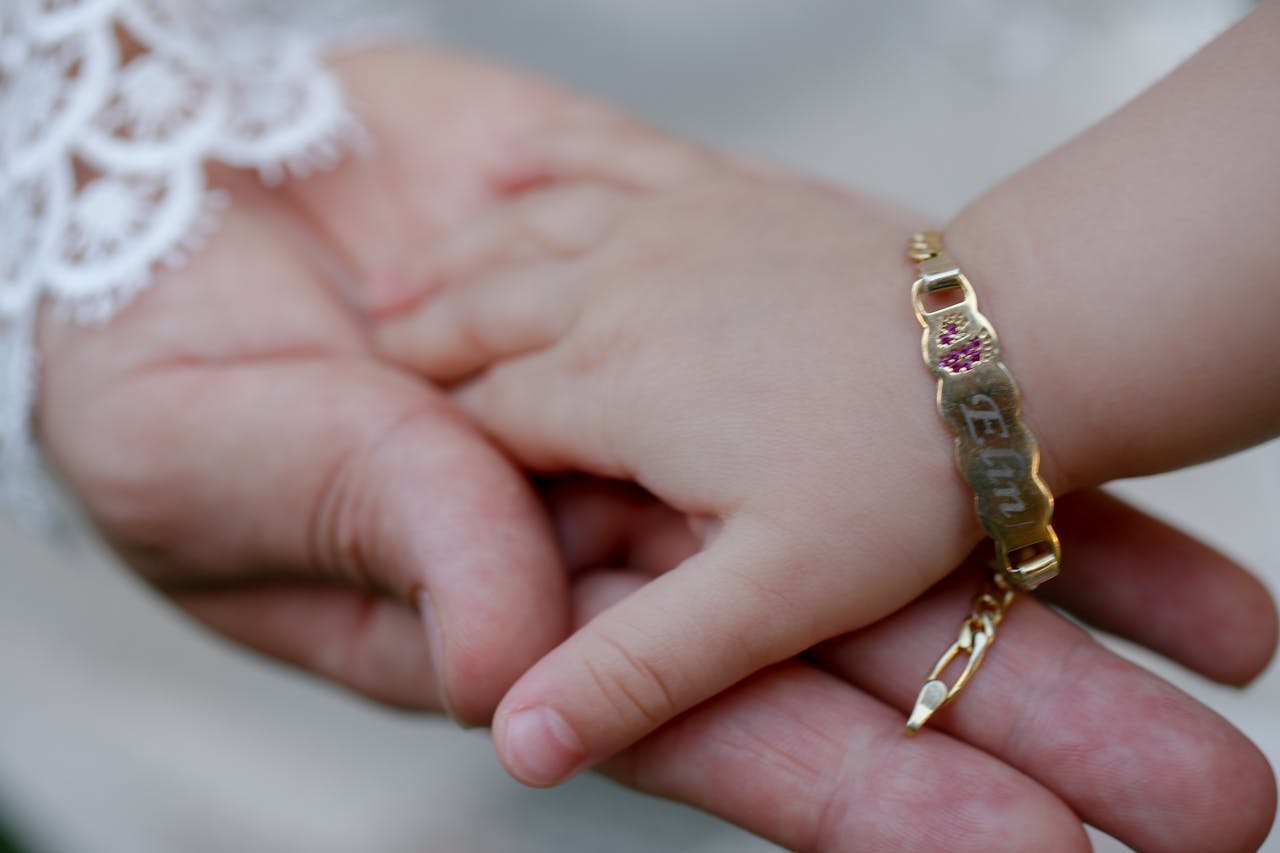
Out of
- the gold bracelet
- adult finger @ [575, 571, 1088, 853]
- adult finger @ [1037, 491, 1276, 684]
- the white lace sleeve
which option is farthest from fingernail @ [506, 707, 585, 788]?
the white lace sleeve

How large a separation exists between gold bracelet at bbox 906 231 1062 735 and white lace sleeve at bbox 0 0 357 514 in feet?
2.11

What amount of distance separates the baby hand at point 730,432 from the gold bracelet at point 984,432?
18mm

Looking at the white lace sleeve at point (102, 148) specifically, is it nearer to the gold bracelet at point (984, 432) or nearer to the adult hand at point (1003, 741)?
the adult hand at point (1003, 741)

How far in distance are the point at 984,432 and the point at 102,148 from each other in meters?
0.76

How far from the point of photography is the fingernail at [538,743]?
0.62 metres

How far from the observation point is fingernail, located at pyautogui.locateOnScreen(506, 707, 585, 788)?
624 mm

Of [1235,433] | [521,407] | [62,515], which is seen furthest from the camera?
[62,515]

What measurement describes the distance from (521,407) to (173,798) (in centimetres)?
84

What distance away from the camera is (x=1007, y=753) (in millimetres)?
700

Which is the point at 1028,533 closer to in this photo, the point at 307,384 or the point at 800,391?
the point at 800,391

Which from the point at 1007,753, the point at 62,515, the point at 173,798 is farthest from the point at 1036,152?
the point at 173,798

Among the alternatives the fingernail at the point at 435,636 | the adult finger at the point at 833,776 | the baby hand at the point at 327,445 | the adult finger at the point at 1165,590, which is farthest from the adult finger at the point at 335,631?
the adult finger at the point at 1165,590

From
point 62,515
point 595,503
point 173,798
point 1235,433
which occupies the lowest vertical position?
point 173,798

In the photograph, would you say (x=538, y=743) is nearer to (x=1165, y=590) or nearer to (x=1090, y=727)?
(x=1090, y=727)
